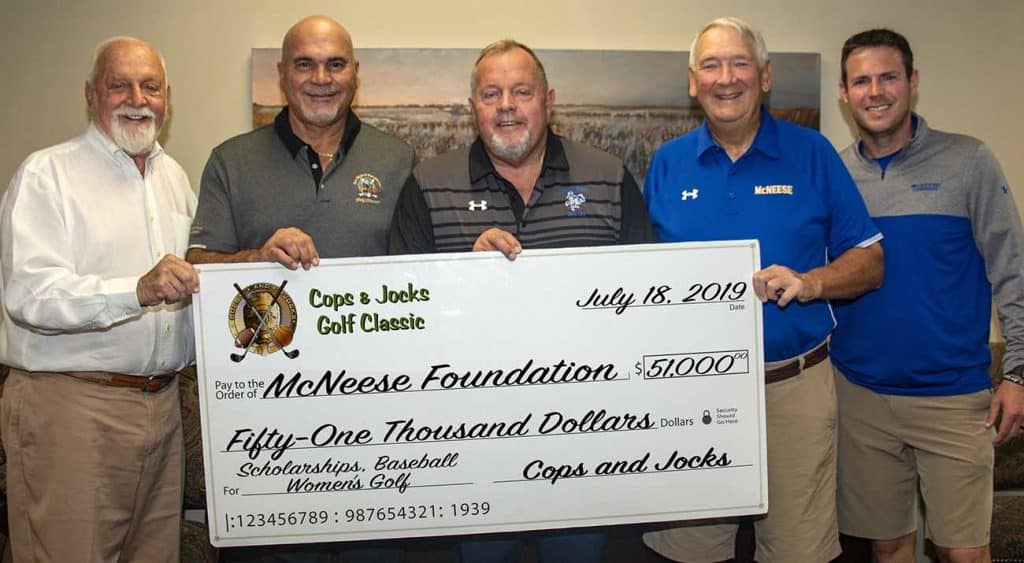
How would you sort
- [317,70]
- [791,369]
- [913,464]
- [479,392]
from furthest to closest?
[913,464]
[317,70]
[791,369]
[479,392]

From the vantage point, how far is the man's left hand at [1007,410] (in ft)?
8.27

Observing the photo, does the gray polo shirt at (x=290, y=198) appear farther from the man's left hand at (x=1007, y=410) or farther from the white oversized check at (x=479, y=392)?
the man's left hand at (x=1007, y=410)

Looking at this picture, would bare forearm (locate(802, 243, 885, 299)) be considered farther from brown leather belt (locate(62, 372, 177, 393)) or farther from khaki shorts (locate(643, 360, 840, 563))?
brown leather belt (locate(62, 372, 177, 393))

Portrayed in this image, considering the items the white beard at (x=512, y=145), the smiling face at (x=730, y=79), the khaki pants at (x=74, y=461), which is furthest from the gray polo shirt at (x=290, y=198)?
the smiling face at (x=730, y=79)

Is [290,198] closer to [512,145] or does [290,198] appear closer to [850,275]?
[512,145]

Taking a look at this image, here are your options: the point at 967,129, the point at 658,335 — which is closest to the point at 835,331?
the point at 658,335

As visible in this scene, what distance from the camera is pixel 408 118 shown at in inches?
144

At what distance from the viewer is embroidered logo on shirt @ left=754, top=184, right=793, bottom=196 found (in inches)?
94.0

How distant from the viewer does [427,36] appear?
3709mm

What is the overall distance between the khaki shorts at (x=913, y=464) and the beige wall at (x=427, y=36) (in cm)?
172

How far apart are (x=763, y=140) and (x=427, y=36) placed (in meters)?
1.83

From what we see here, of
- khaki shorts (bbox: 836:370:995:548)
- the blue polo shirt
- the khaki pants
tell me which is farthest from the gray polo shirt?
khaki shorts (bbox: 836:370:995:548)

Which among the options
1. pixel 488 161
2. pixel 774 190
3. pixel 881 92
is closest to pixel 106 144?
pixel 488 161

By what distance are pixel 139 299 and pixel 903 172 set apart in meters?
2.34
